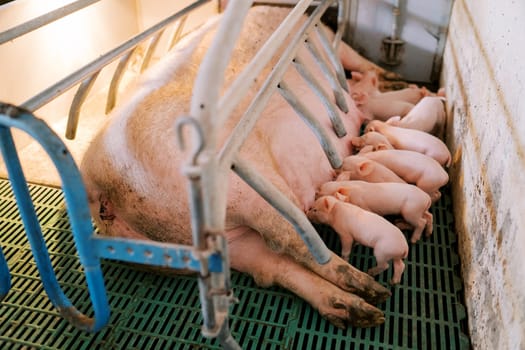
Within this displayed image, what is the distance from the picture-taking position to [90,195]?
197 centimetres

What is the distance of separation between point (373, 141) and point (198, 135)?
1.90 m

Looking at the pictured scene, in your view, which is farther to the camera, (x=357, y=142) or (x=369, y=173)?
(x=357, y=142)

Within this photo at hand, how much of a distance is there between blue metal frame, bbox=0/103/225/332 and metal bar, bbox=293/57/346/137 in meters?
1.37

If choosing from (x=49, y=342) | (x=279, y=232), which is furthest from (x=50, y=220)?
(x=279, y=232)

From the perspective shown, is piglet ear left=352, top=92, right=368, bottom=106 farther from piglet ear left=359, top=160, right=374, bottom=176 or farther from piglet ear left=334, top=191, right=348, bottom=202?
piglet ear left=334, top=191, right=348, bottom=202

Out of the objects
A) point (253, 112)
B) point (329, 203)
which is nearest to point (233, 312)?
point (329, 203)

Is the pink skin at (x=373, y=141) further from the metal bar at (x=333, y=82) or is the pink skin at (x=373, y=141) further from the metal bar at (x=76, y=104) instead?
the metal bar at (x=76, y=104)

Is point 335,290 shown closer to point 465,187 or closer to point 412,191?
point 412,191

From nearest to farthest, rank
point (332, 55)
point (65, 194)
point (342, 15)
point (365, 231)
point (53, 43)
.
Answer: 1. point (65, 194)
2. point (365, 231)
3. point (332, 55)
4. point (53, 43)
5. point (342, 15)

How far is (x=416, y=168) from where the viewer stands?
244cm

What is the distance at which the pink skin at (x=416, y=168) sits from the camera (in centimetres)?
240

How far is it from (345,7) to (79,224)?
2.75 m

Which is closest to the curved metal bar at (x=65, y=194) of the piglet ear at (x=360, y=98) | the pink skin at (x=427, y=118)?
the pink skin at (x=427, y=118)

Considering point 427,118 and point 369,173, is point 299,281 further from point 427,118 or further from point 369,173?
point 427,118
